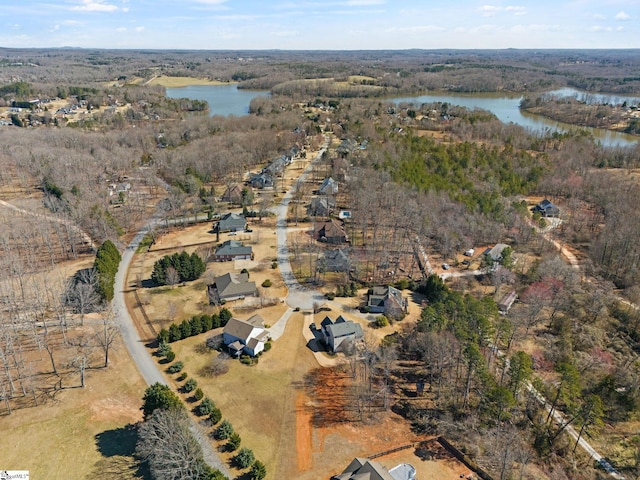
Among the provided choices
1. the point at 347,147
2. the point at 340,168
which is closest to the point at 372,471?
the point at 340,168

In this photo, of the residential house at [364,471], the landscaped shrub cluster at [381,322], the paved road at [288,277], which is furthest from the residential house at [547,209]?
the residential house at [364,471]

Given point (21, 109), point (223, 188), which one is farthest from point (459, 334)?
point (21, 109)

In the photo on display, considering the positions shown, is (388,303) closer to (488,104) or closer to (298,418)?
(298,418)

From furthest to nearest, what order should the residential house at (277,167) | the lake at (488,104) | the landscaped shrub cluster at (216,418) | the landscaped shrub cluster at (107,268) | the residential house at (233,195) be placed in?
the lake at (488,104)
the residential house at (277,167)
the residential house at (233,195)
the landscaped shrub cluster at (107,268)
the landscaped shrub cluster at (216,418)

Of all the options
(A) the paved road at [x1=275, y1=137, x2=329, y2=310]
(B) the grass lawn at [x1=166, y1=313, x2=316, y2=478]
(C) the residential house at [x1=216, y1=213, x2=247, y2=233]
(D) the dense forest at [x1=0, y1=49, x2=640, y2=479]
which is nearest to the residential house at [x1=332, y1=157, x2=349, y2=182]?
(D) the dense forest at [x1=0, y1=49, x2=640, y2=479]

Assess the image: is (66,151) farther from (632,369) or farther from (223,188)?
(632,369)

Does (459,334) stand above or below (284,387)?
above

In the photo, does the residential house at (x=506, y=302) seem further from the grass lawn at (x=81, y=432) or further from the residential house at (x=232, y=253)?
the grass lawn at (x=81, y=432)
